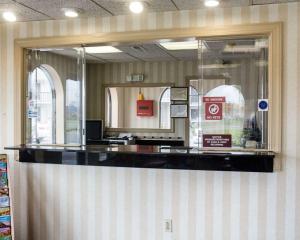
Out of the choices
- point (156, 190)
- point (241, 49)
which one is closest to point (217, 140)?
point (156, 190)

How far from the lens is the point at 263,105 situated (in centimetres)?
308

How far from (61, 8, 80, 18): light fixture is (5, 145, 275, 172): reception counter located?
125cm

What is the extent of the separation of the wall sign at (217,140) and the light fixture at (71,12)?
1.62m

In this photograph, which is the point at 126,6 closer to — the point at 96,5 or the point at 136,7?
the point at 136,7

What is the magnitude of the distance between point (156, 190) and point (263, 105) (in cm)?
125

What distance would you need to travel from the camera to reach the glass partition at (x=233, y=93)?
3.12 metres

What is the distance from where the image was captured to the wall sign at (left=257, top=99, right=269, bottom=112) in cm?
306

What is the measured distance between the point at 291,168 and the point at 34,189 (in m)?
2.52

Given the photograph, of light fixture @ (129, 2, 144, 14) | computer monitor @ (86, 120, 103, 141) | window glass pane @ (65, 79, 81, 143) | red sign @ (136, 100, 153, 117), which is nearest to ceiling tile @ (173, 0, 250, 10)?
light fixture @ (129, 2, 144, 14)

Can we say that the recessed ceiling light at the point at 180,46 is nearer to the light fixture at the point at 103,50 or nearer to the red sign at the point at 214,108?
the light fixture at the point at 103,50

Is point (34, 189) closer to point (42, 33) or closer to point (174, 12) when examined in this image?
point (42, 33)

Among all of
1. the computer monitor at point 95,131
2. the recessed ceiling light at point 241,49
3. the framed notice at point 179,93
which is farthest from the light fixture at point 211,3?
the computer monitor at point 95,131

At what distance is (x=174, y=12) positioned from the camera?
319 cm

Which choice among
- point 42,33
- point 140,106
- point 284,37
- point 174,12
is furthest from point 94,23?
point 140,106
